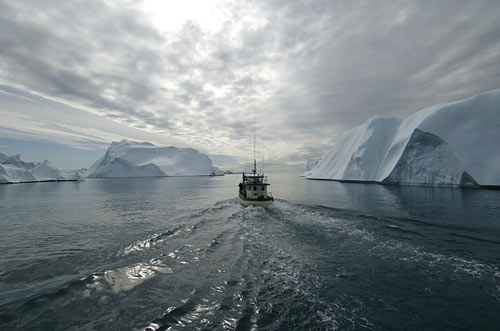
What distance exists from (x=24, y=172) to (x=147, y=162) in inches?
1930

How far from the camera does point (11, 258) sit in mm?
9359

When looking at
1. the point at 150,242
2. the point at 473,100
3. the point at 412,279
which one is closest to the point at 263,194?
the point at 150,242

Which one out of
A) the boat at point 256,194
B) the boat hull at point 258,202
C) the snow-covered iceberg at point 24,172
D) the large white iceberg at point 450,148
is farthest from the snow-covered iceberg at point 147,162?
the large white iceberg at point 450,148

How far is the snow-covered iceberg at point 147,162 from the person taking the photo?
106m

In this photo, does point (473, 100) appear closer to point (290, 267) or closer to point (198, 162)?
point (290, 267)

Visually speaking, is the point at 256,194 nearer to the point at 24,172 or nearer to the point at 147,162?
the point at 24,172

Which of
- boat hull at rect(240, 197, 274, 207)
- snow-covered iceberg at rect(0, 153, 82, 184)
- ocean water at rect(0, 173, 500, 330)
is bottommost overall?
ocean water at rect(0, 173, 500, 330)

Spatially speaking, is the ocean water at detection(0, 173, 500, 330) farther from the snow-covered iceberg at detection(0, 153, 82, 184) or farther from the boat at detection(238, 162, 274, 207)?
the snow-covered iceberg at detection(0, 153, 82, 184)

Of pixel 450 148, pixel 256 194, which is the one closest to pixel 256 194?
pixel 256 194

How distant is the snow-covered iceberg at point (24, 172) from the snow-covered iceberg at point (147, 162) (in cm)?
2592

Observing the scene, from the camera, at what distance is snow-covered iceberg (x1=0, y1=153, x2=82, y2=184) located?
6132 cm

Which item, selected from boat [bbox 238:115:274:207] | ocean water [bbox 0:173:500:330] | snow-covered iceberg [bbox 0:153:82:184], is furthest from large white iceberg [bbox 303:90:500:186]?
snow-covered iceberg [bbox 0:153:82:184]

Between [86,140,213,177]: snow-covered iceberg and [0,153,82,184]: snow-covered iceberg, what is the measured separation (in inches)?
1021

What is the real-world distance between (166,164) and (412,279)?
126288 mm
